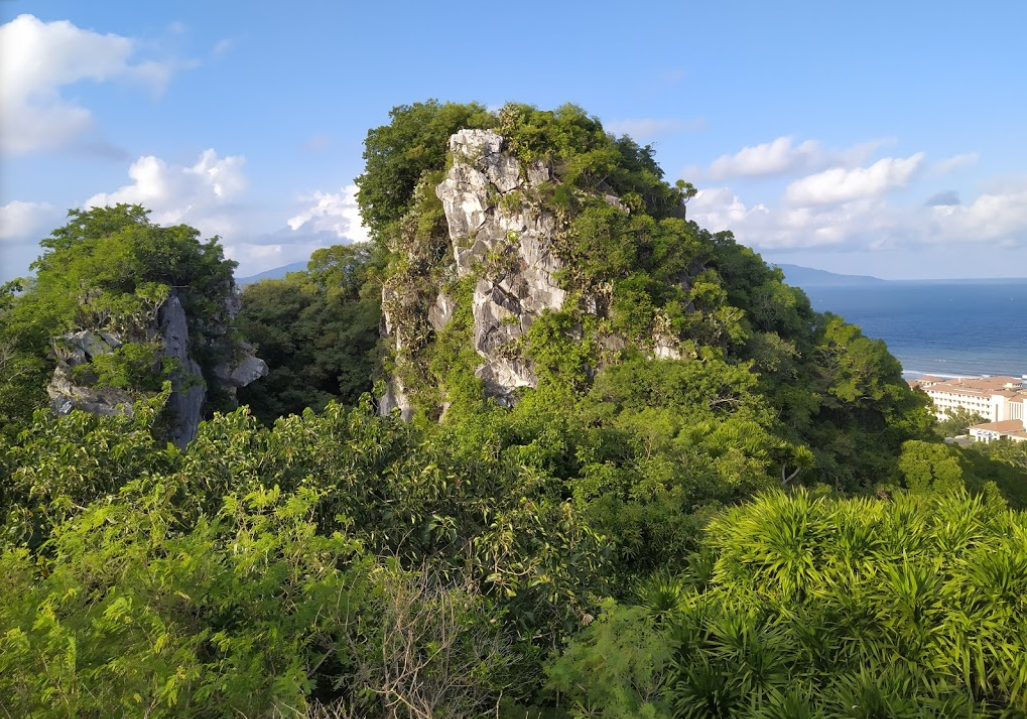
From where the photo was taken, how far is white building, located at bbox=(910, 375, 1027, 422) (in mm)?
62531

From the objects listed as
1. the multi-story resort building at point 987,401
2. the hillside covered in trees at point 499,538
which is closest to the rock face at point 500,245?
the hillside covered in trees at point 499,538

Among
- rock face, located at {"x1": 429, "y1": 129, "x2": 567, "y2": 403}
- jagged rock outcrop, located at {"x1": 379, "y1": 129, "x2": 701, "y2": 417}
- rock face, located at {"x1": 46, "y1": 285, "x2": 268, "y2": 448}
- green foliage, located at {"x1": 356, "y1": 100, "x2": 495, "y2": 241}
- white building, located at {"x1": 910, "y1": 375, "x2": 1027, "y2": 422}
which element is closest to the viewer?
rock face, located at {"x1": 46, "y1": 285, "x2": 268, "y2": 448}

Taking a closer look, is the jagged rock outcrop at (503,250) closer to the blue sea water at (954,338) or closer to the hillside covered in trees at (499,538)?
the hillside covered in trees at (499,538)

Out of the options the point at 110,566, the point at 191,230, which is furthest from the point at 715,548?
the point at 191,230

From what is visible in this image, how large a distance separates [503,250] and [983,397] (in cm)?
6846

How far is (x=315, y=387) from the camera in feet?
89.3

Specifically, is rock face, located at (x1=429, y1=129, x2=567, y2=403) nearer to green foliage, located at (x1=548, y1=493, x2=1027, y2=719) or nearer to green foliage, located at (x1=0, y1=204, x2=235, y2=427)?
green foliage, located at (x1=0, y1=204, x2=235, y2=427)

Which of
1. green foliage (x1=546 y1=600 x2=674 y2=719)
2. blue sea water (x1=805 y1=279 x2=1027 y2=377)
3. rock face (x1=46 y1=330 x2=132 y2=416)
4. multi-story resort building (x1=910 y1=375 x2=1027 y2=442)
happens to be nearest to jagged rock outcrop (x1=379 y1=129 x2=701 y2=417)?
rock face (x1=46 y1=330 x2=132 y2=416)

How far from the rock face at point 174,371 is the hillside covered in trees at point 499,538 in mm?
104

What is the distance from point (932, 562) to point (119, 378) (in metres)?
18.1

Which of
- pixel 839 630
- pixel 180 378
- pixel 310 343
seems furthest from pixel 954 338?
pixel 839 630

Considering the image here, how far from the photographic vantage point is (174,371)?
18.5m

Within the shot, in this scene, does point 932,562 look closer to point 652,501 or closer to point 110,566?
point 652,501

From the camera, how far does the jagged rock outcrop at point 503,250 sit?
20609 mm
